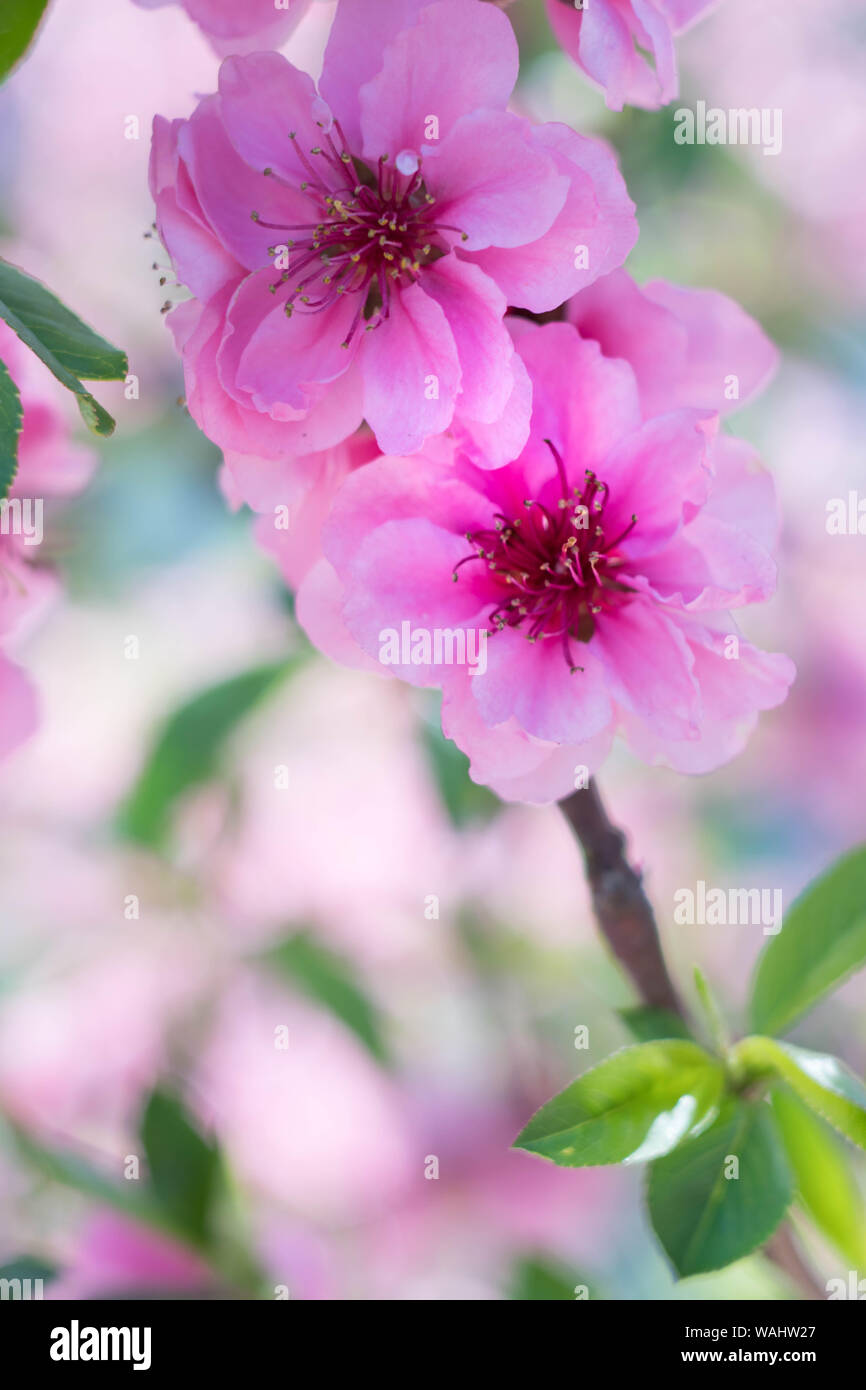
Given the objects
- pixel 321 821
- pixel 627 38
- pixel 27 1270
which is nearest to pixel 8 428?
pixel 627 38

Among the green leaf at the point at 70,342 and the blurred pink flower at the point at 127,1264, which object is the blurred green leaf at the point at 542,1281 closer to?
the blurred pink flower at the point at 127,1264

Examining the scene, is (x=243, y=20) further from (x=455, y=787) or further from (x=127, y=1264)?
(x=127, y=1264)

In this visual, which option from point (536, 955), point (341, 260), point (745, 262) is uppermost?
point (745, 262)

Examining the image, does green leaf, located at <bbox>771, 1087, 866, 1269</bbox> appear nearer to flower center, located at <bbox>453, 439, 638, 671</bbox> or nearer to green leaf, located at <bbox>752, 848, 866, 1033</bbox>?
green leaf, located at <bbox>752, 848, 866, 1033</bbox>

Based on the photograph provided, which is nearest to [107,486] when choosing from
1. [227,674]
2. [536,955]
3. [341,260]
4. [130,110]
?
[227,674]

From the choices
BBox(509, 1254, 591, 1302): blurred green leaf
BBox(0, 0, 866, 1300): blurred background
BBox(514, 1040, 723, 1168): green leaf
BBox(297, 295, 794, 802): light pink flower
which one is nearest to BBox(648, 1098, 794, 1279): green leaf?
BBox(514, 1040, 723, 1168): green leaf

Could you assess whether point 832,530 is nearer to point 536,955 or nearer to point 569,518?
point 536,955
